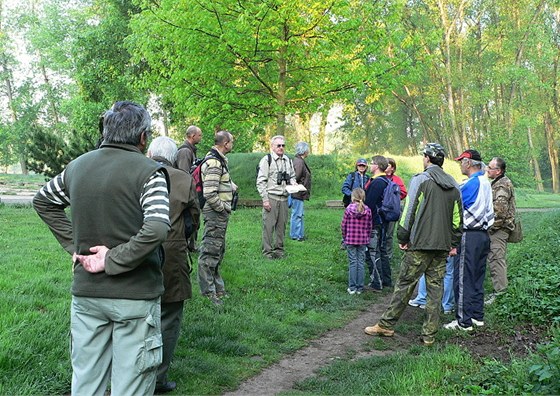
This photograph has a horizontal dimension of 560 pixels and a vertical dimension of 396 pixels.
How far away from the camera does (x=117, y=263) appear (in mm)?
3205

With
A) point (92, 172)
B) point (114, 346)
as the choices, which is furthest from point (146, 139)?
point (114, 346)

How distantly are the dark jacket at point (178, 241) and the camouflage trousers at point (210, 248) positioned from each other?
2307 mm

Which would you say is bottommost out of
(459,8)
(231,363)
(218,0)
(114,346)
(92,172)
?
(231,363)

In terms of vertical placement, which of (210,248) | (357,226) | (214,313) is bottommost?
(214,313)

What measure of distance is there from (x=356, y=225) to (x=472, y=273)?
2.21 meters

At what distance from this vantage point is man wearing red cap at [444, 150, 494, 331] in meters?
7.21

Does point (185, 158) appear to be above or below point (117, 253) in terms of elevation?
Result: above

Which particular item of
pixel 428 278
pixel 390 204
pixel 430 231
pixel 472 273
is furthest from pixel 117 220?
pixel 390 204

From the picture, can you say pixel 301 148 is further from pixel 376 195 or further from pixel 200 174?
pixel 200 174

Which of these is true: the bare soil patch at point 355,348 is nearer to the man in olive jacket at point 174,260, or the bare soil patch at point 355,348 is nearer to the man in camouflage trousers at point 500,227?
the man in olive jacket at point 174,260

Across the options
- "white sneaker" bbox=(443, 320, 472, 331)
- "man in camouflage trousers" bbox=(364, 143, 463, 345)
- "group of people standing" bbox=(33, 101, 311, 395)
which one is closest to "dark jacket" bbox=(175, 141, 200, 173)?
"man in camouflage trousers" bbox=(364, 143, 463, 345)

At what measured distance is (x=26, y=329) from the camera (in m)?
5.31

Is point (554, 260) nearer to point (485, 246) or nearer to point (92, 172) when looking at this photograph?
point (485, 246)

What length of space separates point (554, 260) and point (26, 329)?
811cm
